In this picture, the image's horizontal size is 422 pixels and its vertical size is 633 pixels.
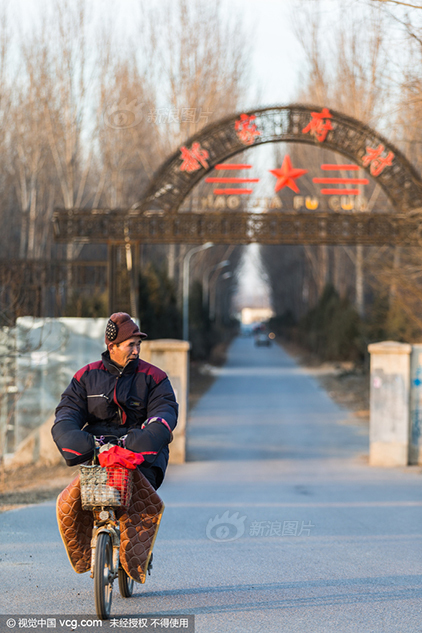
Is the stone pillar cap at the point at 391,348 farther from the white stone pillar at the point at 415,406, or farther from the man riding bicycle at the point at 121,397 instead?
the man riding bicycle at the point at 121,397

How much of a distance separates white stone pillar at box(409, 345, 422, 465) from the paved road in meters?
0.51

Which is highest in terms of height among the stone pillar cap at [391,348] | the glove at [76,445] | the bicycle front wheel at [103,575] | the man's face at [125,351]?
the man's face at [125,351]

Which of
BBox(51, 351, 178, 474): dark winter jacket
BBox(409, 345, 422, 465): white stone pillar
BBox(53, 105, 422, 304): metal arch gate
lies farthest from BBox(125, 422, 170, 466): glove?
BBox(53, 105, 422, 304): metal arch gate

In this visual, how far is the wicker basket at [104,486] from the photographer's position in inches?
170

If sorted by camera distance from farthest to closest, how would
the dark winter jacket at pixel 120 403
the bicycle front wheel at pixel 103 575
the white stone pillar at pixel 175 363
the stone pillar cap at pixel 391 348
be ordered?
the white stone pillar at pixel 175 363 → the stone pillar cap at pixel 391 348 → the dark winter jacket at pixel 120 403 → the bicycle front wheel at pixel 103 575

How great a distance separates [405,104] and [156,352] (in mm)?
5237

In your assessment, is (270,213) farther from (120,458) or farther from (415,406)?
(120,458)

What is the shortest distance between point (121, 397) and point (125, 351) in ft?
0.95

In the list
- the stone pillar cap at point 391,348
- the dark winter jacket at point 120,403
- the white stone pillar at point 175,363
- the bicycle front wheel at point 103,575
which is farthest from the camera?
the white stone pillar at point 175,363

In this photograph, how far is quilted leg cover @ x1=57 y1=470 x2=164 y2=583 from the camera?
4.58m

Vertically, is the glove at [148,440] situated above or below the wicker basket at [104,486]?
above

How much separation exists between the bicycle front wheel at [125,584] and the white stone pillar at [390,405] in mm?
7974

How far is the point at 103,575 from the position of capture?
424 cm

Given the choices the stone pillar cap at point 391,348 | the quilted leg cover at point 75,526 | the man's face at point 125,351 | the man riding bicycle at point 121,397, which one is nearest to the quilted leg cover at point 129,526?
the quilted leg cover at point 75,526
